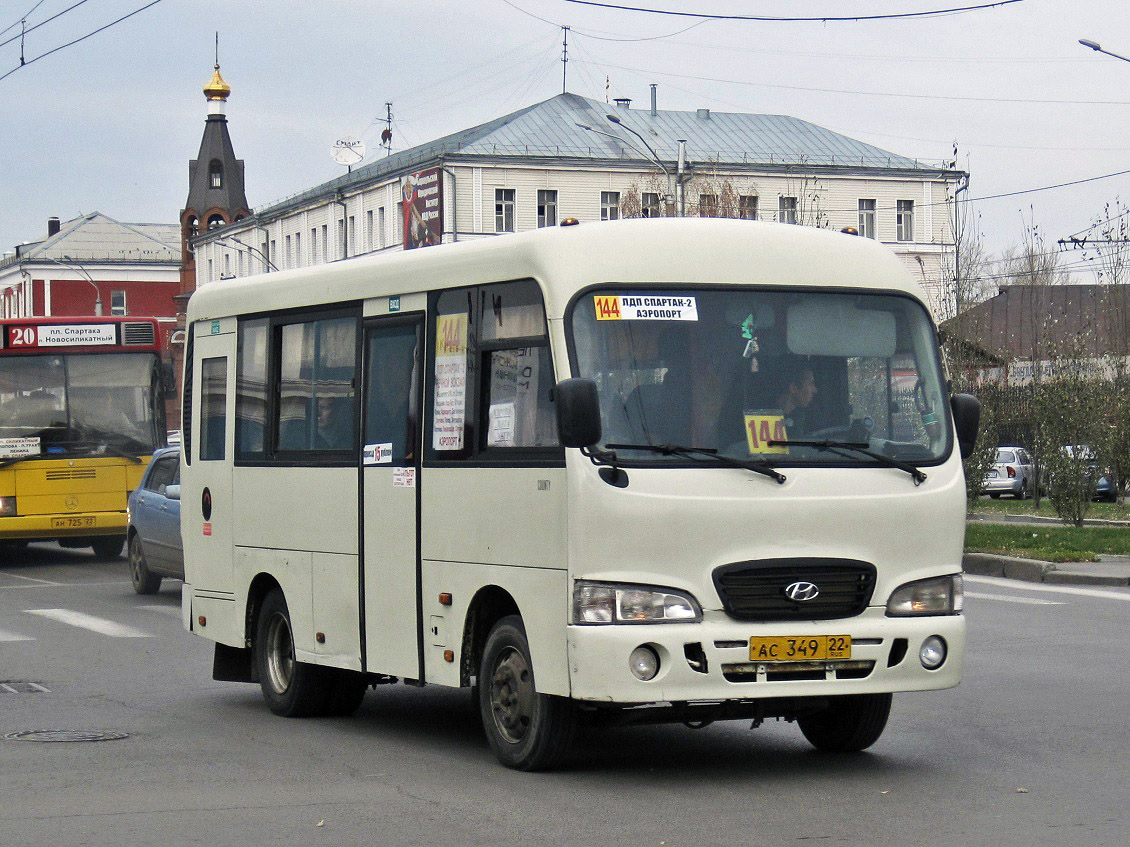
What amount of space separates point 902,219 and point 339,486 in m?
78.9

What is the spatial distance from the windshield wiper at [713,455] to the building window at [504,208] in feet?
235

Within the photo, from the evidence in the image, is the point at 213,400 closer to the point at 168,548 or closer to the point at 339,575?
the point at 339,575

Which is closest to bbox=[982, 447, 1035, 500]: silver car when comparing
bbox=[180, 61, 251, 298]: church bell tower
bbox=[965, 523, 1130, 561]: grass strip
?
bbox=[965, 523, 1130, 561]: grass strip

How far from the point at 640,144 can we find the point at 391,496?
74629 millimetres

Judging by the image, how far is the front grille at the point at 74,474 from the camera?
2602 centimetres

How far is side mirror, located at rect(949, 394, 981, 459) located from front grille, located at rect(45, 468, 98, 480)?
18727 mm

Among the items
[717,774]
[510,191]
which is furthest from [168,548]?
[510,191]

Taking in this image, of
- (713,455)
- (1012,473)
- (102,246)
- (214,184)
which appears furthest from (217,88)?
(713,455)

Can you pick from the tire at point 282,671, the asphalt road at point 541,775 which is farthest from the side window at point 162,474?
the tire at point 282,671

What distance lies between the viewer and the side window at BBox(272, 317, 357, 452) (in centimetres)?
1080

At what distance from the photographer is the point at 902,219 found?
8738 cm

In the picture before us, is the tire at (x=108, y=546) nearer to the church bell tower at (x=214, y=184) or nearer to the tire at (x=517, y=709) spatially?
the tire at (x=517, y=709)

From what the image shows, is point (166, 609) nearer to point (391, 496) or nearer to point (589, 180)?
point (391, 496)

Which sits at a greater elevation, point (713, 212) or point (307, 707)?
point (713, 212)
